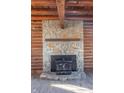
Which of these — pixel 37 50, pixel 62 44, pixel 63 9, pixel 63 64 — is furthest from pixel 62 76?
pixel 63 9

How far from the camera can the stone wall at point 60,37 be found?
9203mm

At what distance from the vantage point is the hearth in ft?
28.9

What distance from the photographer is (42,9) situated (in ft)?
23.9

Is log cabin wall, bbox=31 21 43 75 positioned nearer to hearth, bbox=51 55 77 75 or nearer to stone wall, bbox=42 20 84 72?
stone wall, bbox=42 20 84 72

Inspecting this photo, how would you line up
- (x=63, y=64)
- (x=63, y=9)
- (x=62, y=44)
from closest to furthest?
(x=63, y=9) < (x=63, y=64) < (x=62, y=44)

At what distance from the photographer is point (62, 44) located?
9.24m

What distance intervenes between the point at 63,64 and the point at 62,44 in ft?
2.94

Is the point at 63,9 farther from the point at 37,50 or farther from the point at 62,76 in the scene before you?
the point at 37,50

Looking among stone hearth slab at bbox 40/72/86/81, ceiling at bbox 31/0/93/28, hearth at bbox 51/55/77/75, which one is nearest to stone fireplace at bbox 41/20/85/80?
hearth at bbox 51/55/77/75

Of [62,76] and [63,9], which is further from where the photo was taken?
[62,76]
